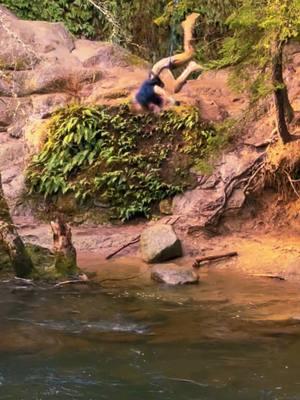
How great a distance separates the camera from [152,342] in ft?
21.5

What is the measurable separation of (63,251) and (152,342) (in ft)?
8.80

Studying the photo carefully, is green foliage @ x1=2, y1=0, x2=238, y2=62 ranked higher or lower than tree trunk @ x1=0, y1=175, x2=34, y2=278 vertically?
higher

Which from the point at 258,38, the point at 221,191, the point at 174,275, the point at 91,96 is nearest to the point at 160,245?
the point at 174,275

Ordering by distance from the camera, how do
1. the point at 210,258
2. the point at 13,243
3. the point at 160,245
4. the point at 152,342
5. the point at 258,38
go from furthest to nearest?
the point at 160,245, the point at 210,258, the point at 258,38, the point at 13,243, the point at 152,342

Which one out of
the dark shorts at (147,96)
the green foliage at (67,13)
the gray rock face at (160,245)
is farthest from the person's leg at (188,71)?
the green foliage at (67,13)

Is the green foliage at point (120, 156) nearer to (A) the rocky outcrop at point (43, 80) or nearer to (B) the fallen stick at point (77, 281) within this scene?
(A) the rocky outcrop at point (43, 80)

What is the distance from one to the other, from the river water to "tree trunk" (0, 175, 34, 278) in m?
0.36

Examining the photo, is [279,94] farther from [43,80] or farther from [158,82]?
[43,80]

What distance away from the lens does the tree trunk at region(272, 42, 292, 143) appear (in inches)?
343

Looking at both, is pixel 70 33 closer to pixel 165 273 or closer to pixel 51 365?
pixel 165 273

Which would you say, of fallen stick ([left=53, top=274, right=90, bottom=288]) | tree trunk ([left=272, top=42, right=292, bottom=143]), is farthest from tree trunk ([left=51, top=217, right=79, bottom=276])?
tree trunk ([left=272, top=42, right=292, bottom=143])

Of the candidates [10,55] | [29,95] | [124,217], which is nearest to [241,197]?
[124,217]

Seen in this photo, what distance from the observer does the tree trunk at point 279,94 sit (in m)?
8.72

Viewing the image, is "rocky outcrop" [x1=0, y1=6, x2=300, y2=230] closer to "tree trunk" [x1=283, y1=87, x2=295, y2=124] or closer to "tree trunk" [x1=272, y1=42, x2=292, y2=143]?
"tree trunk" [x1=283, y1=87, x2=295, y2=124]
